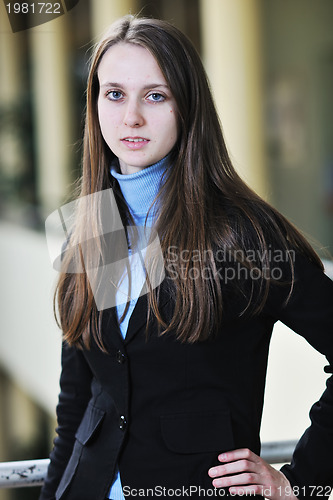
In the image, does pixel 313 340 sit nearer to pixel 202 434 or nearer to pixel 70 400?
pixel 202 434

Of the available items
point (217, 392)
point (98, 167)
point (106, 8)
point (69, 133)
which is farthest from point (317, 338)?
point (69, 133)

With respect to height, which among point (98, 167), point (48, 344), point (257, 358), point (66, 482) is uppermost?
point (98, 167)

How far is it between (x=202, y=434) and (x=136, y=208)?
16.9 inches

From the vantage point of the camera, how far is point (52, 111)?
847 cm

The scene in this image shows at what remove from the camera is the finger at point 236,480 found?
119 centimetres

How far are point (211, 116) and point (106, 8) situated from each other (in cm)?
542

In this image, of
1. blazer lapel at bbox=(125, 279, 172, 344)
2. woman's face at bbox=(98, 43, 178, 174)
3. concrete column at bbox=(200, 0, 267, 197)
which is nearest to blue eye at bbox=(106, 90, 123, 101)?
woman's face at bbox=(98, 43, 178, 174)

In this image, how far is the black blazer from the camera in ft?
3.94

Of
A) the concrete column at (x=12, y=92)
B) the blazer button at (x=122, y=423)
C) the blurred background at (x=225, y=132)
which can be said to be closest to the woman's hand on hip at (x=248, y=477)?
the blazer button at (x=122, y=423)

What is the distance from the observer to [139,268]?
4.30 ft

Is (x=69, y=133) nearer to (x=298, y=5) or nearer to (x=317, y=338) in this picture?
(x=298, y=5)

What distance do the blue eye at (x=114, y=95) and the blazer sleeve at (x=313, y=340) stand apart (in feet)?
1.43

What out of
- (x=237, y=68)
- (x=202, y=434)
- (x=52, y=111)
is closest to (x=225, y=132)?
(x=237, y=68)

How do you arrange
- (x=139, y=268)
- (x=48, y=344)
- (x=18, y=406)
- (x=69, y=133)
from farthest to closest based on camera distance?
1. (x=18, y=406)
2. (x=69, y=133)
3. (x=48, y=344)
4. (x=139, y=268)
